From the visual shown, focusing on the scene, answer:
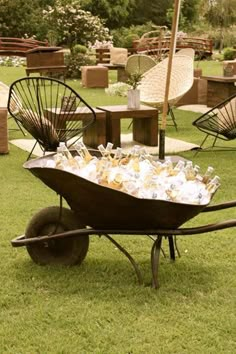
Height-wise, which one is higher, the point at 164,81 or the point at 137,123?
the point at 164,81

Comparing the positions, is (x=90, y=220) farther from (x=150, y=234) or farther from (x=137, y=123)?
(x=137, y=123)

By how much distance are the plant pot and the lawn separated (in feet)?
10.3

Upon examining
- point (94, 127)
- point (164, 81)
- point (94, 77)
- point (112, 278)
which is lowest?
point (94, 77)

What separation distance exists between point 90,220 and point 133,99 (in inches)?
160

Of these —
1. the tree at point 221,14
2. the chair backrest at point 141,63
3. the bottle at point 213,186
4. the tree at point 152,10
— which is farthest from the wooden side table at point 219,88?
the tree at point 152,10

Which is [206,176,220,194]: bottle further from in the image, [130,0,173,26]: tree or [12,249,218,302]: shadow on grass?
[130,0,173,26]: tree

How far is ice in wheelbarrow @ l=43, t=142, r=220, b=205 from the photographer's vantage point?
3.54m

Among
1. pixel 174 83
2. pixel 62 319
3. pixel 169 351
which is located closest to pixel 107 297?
pixel 62 319

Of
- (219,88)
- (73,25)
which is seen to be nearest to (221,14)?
(73,25)

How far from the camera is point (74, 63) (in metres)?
17.0

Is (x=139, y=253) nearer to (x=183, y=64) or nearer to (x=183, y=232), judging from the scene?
(x=183, y=232)

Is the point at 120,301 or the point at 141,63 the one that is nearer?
the point at 120,301

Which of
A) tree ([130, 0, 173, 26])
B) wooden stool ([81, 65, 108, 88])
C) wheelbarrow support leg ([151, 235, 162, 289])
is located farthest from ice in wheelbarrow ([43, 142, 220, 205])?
tree ([130, 0, 173, 26])

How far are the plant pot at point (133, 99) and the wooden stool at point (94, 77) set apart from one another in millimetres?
6698
